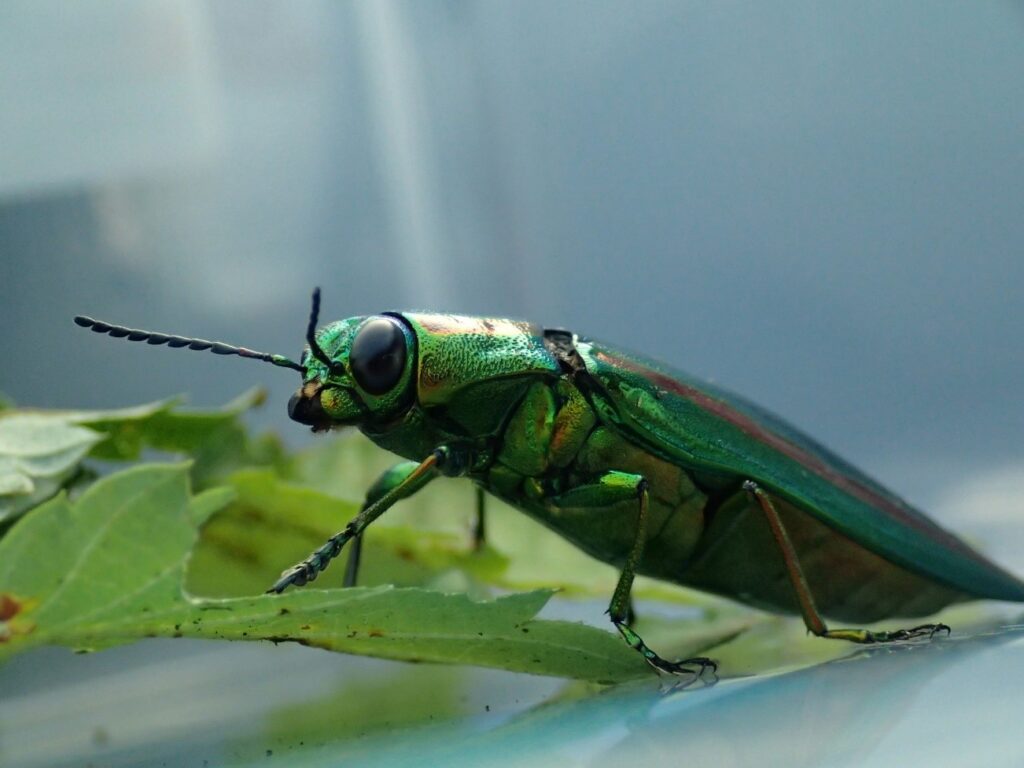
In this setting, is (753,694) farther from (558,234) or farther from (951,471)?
(558,234)

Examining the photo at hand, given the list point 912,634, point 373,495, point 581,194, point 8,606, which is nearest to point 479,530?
point 373,495

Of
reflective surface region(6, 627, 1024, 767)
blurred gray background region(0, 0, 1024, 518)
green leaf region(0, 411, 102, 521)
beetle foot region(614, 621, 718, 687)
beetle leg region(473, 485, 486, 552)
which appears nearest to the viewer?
reflective surface region(6, 627, 1024, 767)

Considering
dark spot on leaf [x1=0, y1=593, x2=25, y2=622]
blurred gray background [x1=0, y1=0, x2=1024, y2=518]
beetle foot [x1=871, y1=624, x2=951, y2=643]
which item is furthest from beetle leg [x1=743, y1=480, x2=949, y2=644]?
dark spot on leaf [x1=0, y1=593, x2=25, y2=622]

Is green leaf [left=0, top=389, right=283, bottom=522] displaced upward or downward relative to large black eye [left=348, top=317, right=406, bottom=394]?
downward

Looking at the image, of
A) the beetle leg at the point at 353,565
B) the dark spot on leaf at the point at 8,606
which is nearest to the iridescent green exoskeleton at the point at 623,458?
the beetle leg at the point at 353,565

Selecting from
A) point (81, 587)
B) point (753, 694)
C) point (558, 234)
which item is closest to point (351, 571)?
point (81, 587)

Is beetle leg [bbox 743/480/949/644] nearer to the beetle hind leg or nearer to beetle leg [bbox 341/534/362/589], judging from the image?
the beetle hind leg

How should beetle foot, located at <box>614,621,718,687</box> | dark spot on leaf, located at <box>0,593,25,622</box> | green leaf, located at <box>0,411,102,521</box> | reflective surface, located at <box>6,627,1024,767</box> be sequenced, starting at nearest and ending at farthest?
reflective surface, located at <box>6,627,1024,767</box> → dark spot on leaf, located at <box>0,593,25,622</box> → beetle foot, located at <box>614,621,718,687</box> → green leaf, located at <box>0,411,102,521</box>

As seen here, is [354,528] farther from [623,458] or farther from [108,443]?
[108,443]
